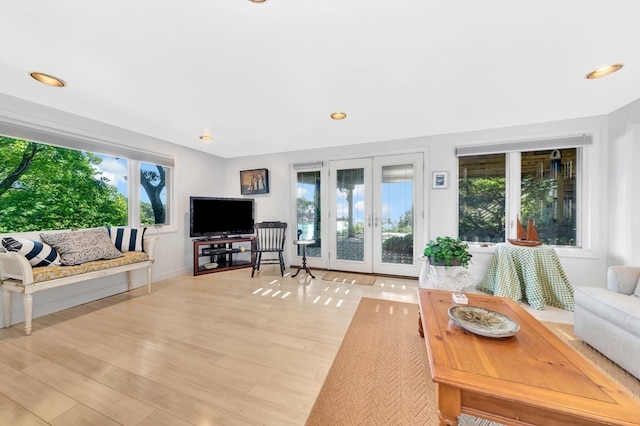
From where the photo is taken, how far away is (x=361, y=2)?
4.09ft

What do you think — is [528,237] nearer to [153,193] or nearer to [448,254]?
[448,254]

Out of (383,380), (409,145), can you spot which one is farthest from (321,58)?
(409,145)

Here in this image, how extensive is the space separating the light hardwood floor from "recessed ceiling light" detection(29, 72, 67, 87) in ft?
7.28

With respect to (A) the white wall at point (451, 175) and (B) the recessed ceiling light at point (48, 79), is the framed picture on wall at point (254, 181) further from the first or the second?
(B) the recessed ceiling light at point (48, 79)

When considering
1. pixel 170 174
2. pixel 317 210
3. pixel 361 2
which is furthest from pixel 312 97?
pixel 170 174

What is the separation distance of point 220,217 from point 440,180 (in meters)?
3.73

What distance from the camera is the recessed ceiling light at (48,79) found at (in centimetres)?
192

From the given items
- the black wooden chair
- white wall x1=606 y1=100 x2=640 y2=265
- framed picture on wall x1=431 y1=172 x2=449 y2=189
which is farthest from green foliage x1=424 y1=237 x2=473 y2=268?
the black wooden chair

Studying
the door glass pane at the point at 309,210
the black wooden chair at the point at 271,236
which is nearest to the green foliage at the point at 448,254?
the door glass pane at the point at 309,210

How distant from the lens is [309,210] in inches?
177

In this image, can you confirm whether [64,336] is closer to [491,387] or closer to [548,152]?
[491,387]

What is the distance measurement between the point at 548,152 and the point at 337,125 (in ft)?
9.30

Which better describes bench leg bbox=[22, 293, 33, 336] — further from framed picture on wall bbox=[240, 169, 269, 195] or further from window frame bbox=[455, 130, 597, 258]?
window frame bbox=[455, 130, 597, 258]

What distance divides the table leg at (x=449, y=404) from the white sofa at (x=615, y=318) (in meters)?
1.50
